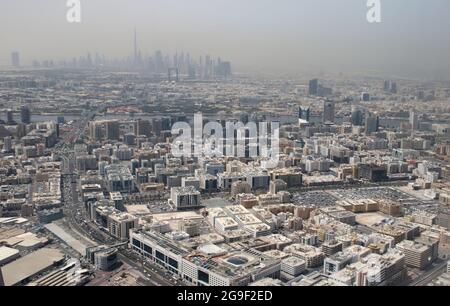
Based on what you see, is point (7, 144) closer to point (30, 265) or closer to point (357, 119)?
point (30, 265)

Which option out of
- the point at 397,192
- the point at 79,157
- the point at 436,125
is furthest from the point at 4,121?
the point at 436,125

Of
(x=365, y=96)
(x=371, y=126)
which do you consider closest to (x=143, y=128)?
(x=371, y=126)

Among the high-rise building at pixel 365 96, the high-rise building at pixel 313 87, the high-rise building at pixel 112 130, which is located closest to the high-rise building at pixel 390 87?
the high-rise building at pixel 365 96

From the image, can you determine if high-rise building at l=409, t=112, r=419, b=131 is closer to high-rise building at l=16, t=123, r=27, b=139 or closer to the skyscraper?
the skyscraper

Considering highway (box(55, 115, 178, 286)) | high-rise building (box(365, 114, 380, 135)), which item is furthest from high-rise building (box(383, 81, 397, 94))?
highway (box(55, 115, 178, 286))

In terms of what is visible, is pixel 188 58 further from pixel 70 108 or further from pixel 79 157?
pixel 79 157

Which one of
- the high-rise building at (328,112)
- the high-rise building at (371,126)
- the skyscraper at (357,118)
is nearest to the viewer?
the high-rise building at (371,126)

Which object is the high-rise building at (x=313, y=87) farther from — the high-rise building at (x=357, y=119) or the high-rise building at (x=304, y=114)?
the high-rise building at (x=357, y=119)
